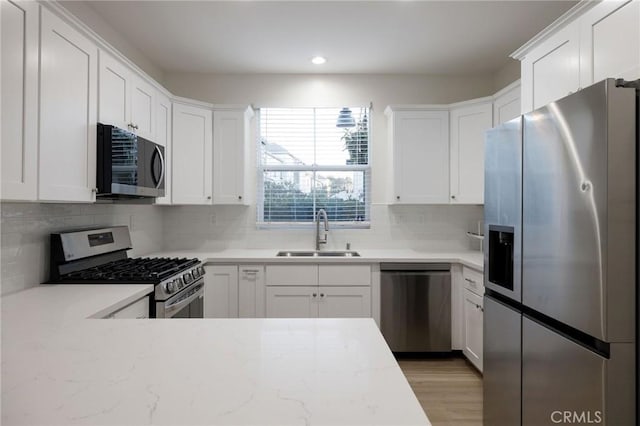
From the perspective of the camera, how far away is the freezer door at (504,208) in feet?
5.34

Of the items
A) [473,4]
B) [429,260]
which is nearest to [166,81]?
[473,4]

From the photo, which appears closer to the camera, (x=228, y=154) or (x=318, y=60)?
(x=318, y=60)

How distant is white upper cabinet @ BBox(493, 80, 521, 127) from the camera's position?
2.68 meters

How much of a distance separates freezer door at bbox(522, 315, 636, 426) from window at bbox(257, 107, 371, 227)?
7.66ft

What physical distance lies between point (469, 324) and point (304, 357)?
2.41 meters

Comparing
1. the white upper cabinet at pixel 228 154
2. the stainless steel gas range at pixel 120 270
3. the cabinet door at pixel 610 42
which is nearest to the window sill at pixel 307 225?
the white upper cabinet at pixel 228 154

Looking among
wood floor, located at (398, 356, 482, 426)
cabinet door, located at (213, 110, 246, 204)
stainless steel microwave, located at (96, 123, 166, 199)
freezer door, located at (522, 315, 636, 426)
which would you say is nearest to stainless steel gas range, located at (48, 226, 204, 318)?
stainless steel microwave, located at (96, 123, 166, 199)

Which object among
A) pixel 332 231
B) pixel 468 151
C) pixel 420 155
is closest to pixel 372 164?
pixel 420 155

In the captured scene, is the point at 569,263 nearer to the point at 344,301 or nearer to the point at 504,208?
the point at 504,208

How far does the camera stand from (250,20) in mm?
2594

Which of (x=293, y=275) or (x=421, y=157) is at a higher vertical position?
(x=421, y=157)

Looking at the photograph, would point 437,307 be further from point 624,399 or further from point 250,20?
point 250,20

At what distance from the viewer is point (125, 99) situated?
2309 millimetres

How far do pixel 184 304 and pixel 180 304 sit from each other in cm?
8
